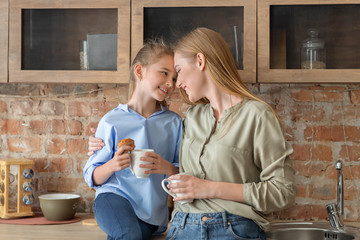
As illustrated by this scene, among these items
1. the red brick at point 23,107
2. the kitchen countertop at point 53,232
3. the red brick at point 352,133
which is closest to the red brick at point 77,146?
the red brick at point 23,107

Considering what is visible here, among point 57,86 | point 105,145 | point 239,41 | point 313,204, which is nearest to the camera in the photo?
point 105,145

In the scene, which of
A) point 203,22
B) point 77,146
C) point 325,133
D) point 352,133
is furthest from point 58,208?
point 352,133

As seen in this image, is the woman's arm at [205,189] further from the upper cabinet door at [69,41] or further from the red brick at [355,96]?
the red brick at [355,96]

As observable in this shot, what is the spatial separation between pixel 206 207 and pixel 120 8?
0.94 meters

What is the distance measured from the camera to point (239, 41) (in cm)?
187

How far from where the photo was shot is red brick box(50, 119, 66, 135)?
2.35 meters

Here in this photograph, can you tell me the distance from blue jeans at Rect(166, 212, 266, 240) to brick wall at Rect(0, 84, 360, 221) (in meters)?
0.80

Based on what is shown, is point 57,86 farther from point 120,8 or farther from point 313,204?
point 313,204

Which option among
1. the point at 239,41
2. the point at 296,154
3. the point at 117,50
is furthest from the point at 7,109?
the point at 296,154

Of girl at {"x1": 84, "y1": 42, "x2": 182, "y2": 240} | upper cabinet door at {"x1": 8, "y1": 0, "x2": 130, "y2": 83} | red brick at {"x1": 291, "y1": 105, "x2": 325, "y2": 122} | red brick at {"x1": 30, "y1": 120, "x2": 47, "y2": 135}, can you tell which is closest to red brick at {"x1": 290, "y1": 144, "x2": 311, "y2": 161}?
red brick at {"x1": 291, "y1": 105, "x2": 325, "y2": 122}

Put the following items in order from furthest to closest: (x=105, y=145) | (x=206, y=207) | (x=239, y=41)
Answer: (x=239, y=41) < (x=105, y=145) < (x=206, y=207)

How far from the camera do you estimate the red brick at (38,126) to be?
236cm

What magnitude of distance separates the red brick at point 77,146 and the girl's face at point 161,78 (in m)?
0.70

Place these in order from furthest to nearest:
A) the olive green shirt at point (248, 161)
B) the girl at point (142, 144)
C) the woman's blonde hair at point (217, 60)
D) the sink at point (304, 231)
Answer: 1. the sink at point (304, 231)
2. the girl at point (142, 144)
3. the woman's blonde hair at point (217, 60)
4. the olive green shirt at point (248, 161)
